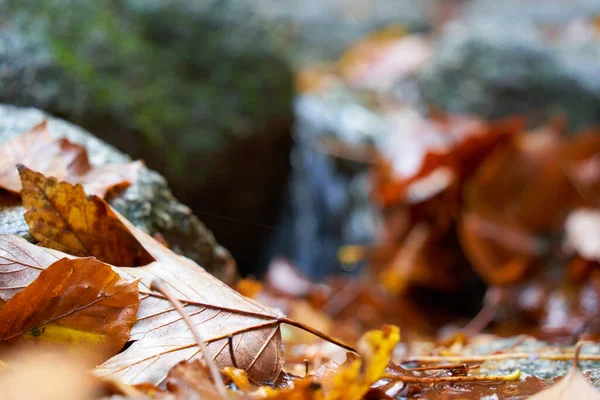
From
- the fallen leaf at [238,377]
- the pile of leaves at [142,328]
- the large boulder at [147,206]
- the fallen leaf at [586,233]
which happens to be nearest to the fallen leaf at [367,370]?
the pile of leaves at [142,328]

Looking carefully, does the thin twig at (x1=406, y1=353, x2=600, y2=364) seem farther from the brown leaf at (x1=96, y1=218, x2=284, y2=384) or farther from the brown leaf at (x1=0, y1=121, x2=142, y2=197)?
the brown leaf at (x1=0, y1=121, x2=142, y2=197)

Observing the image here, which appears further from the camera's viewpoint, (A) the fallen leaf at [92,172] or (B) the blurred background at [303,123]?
(B) the blurred background at [303,123]

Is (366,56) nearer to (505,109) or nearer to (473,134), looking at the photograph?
(505,109)

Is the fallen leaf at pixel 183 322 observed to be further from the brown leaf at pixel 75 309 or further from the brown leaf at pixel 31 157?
the brown leaf at pixel 31 157

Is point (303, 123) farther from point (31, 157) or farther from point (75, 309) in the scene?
point (75, 309)

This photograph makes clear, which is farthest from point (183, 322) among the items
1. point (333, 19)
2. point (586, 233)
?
point (333, 19)

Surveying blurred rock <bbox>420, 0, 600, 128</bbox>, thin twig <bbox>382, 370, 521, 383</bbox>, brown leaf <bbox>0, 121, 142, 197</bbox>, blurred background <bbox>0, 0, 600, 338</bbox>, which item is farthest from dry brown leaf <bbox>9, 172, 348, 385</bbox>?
blurred rock <bbox>420, 0, 600, 128</bbox>

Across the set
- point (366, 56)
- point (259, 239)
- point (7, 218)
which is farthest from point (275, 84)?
point (366, 56)
